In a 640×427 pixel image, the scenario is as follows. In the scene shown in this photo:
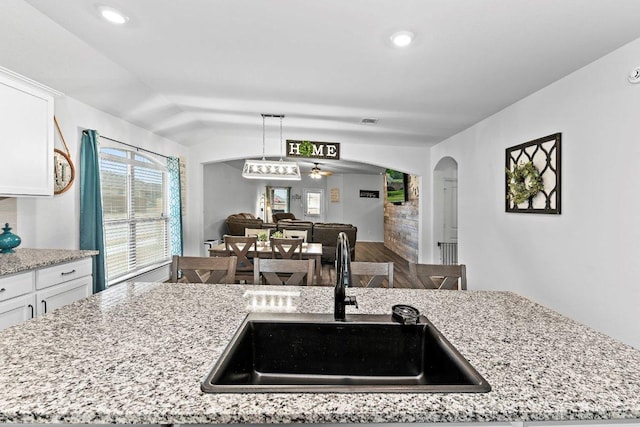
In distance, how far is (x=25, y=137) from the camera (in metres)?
2.45

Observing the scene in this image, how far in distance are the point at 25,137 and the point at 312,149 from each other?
3.17 m

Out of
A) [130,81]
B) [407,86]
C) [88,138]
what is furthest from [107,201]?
[407,86]

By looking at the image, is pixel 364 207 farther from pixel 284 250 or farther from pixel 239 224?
pixel 284 250

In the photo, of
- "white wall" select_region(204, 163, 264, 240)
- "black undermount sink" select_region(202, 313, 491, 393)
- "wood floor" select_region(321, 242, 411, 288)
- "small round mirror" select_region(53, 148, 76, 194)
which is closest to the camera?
"black undermount sink" select_region(202, 313, 491, 393)

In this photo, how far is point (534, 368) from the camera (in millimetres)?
835

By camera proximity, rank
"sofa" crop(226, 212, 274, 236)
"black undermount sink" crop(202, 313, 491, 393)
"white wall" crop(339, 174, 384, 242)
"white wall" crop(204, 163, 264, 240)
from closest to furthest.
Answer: "black undermount sink" crop(202, 313, 491, 393) → "sofa" crop(226, 212, 274, 236) → "white wall" crop(204, 163, 264, 240) → "white wall" crop(339, 174, 384, 242)

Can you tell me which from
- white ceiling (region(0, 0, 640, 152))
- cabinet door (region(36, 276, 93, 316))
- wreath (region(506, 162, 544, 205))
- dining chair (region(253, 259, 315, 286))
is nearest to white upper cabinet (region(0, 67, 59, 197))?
white ceiling (region(0, 0, 640, 152))

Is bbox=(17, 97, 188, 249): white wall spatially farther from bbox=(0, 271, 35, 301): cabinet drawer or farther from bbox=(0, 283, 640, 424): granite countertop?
bbox=(0, 283, 640, 424): granite countertop

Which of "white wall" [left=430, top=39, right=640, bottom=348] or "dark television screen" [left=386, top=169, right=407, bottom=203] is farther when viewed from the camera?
"dark television screen" [left=386, top=169, right=407, bottom=203]

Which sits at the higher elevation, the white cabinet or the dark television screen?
the dark television screen

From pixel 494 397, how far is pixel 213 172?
7863mm

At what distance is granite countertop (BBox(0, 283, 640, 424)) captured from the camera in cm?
65

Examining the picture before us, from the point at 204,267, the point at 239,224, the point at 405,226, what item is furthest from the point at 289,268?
the point at 405,226

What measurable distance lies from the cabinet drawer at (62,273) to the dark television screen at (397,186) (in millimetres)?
6308
